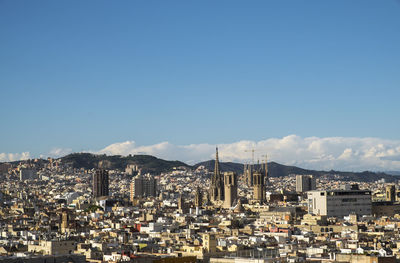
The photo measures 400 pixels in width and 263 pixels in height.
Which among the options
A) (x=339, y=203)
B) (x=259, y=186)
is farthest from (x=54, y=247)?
(x=259, y=186)

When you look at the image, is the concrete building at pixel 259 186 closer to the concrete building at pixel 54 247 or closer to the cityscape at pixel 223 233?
the cityscape at pixel 223 233

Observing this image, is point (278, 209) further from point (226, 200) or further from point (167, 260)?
point (167, 260)

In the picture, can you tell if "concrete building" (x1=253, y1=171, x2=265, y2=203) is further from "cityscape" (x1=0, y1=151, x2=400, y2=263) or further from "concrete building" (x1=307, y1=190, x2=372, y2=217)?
"concrete building" (x1=307, y1=190, x2=372, y2=217)

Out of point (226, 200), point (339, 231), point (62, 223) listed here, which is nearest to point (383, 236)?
point (339, 231)

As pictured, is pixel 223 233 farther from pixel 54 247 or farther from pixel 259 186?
pixel 259 186

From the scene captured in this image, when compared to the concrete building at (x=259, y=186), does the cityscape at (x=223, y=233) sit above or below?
below

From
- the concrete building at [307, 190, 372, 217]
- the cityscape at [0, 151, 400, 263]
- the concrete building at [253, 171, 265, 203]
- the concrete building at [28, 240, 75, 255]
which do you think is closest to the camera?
the cityscape at [0, 151, 400, 263]

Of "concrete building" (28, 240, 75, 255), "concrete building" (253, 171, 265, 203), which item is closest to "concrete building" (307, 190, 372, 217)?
"concrete building" (253, 171, 265, 203)

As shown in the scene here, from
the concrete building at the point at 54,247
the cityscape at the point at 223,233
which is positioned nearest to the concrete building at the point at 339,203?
the cityscape at the point at 223,233
